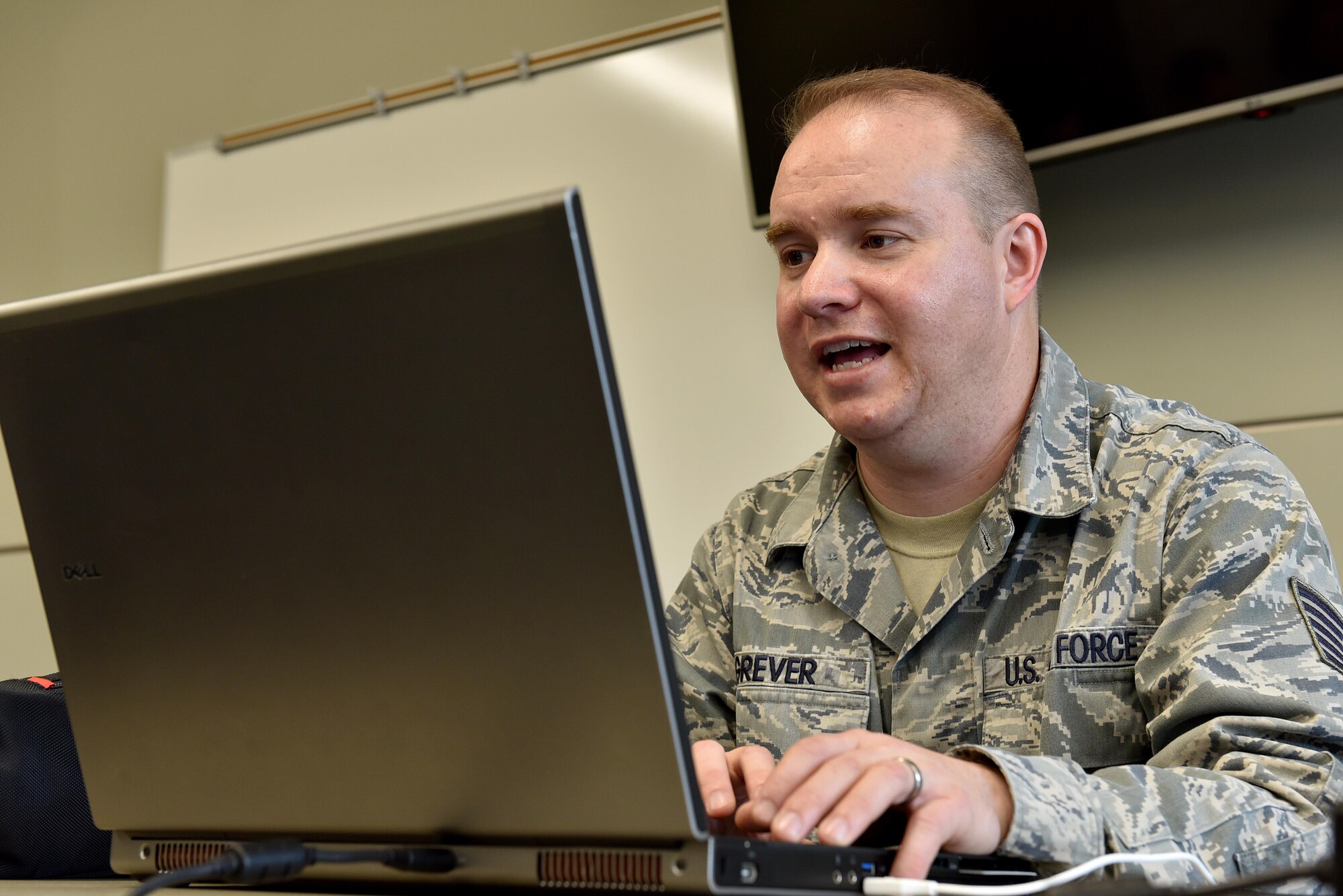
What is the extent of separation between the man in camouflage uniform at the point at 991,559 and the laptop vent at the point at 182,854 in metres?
0.33

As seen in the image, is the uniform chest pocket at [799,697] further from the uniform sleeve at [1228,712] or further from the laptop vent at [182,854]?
the laptop vent at [182,854]

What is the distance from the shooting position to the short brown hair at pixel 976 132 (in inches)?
49.7

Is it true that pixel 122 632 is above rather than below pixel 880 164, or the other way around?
below

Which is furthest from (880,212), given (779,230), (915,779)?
(915,779)

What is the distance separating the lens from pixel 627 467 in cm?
52

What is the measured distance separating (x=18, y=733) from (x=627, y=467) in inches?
31.7

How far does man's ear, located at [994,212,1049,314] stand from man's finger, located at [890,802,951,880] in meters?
0.77

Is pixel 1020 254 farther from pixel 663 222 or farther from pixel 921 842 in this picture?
pixel 663 222

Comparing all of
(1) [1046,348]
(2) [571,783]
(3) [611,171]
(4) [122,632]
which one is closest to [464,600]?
(2) [571,783]

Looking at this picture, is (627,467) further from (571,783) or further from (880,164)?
(880,164)

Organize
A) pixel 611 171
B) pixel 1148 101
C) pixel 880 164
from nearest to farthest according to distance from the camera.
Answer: pixel 880 164 < pixel 1148 101 < pixel 611 171

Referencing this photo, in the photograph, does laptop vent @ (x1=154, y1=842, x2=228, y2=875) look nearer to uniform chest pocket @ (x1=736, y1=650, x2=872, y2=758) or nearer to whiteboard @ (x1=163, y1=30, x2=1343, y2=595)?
uniform chest pocket @ (x1=736, y1=650, x2=872, y2=758)

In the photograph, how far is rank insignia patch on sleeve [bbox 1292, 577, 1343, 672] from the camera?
899mm

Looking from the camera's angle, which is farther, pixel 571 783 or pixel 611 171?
pixel 611 171
